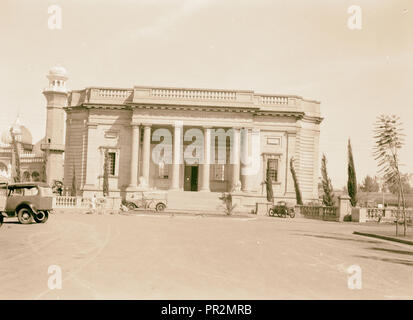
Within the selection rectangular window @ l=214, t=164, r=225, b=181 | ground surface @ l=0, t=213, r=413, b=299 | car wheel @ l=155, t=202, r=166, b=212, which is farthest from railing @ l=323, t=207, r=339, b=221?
ground surface @ l=0, t=213, r=413, b=299

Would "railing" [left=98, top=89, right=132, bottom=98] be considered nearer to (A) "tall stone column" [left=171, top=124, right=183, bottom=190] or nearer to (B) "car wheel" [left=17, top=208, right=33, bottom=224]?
(A) "tall stone column" [left=171, top=124, right=183, bottom=190]

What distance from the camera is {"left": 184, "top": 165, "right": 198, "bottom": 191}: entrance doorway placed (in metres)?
50.8

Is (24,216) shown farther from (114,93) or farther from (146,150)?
(114,93)

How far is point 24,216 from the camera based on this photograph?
21.6 metres

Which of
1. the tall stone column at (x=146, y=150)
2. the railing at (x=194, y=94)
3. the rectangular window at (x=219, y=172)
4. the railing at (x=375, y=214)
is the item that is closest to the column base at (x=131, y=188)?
the tall stone column at (x=146, y=150)

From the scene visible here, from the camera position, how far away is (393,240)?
18.9 metres

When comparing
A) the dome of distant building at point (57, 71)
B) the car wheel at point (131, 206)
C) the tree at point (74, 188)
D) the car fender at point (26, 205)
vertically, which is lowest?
the car wheel at point (131, 206)

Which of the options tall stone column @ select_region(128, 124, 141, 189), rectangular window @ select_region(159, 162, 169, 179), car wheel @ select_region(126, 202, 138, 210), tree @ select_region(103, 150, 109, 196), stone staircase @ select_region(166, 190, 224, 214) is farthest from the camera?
→ rectangular window @ select_region(159, 162, 169, 179)

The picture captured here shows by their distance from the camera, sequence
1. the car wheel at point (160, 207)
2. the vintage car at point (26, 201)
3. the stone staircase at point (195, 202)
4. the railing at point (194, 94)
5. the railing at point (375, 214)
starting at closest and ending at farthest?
1. the vintage car at point (26, 201)
2. the railing at point (375, 214)
3. the car wheel at point (160, 207)
4. the stone staircase at point (195, 202)
5. the railing at point (194, 94)

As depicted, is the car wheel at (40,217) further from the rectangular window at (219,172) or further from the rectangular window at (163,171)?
the rectangular window at (219,172)

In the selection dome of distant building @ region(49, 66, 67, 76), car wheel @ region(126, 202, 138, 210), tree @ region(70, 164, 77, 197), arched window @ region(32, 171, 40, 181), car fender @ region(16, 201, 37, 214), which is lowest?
car wheel @ region(126, 202, 138, 210)

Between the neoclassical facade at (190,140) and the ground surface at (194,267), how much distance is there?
31675 millimetres

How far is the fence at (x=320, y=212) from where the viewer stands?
35500 mm

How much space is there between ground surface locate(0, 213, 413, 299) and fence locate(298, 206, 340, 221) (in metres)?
19.4
